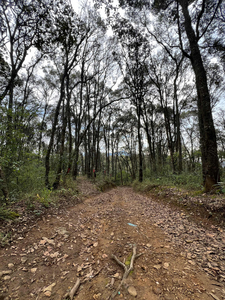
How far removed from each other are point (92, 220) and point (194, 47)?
8103 mm

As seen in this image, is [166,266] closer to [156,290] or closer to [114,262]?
[156,290]

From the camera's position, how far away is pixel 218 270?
1.95 meters

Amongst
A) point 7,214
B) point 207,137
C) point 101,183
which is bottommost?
point 101,183

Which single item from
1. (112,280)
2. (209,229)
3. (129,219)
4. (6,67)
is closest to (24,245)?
(112,280)

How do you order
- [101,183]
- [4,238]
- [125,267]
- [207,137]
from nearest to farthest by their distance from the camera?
[125,267] < [4,238] < [207,137] < [101,183]

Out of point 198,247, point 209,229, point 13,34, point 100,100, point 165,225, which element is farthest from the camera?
point 100,100

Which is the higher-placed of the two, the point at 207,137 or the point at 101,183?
the point at 207,137

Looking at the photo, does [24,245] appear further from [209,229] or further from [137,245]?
[209,229]

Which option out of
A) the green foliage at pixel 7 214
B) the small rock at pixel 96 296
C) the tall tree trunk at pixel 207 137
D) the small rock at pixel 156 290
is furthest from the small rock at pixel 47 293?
the tall tree trunk at pixel 207 137

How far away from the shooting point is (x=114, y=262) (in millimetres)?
2219

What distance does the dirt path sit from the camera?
5.49 ft

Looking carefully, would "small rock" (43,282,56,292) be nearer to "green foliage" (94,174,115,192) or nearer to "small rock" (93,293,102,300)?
"small rock" (93,293,102,300)

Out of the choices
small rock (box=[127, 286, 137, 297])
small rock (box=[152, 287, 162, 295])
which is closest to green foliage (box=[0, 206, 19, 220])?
small rock (box=[127, 286, 137, 297])

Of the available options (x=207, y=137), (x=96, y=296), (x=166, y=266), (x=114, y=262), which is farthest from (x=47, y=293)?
(x=207, y=137)
